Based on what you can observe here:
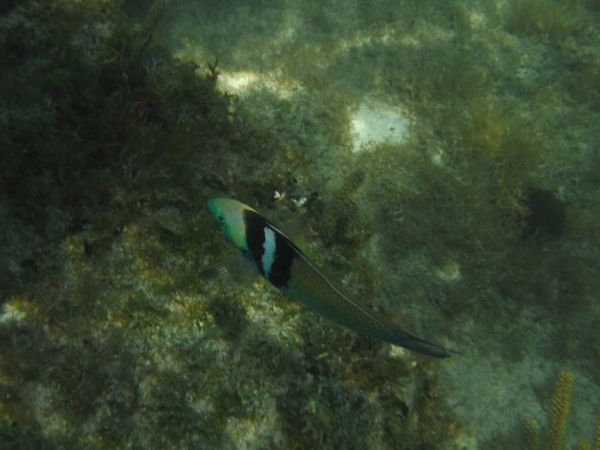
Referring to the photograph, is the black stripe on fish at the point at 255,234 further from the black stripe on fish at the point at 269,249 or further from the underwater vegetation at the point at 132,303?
the underwater vegetation at the point at 132,303

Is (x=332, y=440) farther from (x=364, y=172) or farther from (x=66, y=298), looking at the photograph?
(x=364, y=172)

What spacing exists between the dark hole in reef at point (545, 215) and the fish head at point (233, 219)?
534cm

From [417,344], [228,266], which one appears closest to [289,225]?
[228,266]

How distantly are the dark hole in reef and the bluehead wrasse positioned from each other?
5.03m

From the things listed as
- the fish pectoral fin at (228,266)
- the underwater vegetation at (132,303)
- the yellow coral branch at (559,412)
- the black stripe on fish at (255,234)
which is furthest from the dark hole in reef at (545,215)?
the black stripe on fish at (255,234)

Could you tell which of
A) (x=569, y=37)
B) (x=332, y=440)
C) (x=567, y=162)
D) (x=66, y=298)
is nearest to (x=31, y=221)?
(x=66, y=298)

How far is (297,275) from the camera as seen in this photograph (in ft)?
5.71

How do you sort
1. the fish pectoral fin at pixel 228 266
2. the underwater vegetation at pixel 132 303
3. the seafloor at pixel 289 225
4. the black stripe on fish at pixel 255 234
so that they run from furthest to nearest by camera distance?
the seafloor at pixel 289 225 → the underwater vegetation at pixel 132 303 → the fish pectoral fin at pixel 228 266 → the black stripe on fish at pixel 255 234

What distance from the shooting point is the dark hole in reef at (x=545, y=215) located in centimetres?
595

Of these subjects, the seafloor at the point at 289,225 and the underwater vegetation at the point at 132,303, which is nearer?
the underwater vegetation at the point at 132,303

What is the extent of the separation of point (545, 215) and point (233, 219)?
5561 millimetres

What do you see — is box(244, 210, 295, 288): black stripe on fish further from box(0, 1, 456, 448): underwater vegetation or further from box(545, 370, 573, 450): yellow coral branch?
box(545, 370, 573, 450): yellow coral branch

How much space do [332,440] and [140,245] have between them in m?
1.84

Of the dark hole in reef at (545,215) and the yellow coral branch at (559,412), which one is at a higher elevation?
the dark hole in reef at (545,215)
